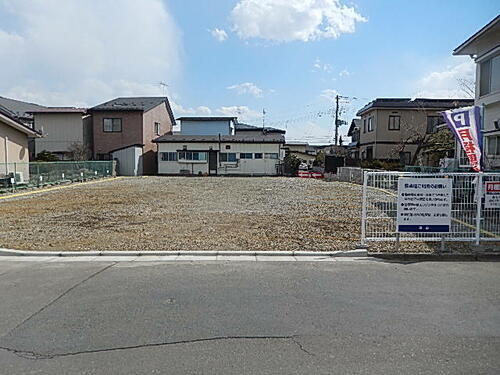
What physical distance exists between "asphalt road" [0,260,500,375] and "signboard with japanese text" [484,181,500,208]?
1725mm

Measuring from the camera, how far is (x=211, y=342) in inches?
131

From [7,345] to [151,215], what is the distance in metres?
7.22

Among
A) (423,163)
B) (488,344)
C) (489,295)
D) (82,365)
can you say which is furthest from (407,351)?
(423,163)

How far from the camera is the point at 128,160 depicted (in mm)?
31531

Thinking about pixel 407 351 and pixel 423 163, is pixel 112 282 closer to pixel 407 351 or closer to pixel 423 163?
pixel 407 351

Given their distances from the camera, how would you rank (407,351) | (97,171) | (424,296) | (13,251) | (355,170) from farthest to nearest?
1. (97,171)
2. (355,170)
3. (13,251)
4. (424,296)
5. (407,351)

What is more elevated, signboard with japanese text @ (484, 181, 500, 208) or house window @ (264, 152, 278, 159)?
house window @ (264, 152, 278, 159)

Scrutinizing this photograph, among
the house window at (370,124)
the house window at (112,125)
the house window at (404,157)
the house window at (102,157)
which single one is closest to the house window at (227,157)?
the house window at (112,125)

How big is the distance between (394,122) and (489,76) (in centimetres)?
1718

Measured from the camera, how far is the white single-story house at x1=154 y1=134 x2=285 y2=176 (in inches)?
1299

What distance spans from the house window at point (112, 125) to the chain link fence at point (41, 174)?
6.86m

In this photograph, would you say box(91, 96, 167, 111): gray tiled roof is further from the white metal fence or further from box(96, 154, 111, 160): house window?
the white metal fence

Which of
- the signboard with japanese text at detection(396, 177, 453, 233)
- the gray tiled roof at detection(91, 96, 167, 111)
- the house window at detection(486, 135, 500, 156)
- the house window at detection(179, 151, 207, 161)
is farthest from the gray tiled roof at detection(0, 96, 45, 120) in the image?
the signboard with japanese text at detection(396, 177, 453, 233)

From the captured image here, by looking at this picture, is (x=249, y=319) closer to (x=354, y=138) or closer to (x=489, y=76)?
(x=489, y=76)
